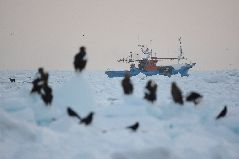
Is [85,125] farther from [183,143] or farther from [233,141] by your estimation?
[233,141]

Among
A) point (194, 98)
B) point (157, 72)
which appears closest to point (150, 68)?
point (157, 72)

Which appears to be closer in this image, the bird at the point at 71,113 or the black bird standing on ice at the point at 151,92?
the bird at the point at 71,113

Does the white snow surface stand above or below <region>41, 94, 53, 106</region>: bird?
below

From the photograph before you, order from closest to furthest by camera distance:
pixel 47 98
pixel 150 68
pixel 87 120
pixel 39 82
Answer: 1. pixel 87 120
2. pixel 47 98
3. pixel 39 82
4. pixel 150 68

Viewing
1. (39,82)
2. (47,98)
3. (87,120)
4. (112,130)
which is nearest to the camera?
(112,130)

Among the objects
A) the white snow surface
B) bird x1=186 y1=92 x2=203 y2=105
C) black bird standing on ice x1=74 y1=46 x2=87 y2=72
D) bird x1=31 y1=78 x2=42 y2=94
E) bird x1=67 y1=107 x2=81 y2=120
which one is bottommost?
the white snow surface

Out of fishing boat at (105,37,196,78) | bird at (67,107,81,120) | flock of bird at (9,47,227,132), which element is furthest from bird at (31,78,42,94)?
fishing boat at (105,37,196,78)

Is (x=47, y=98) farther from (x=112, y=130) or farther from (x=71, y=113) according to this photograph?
(x=112, y=130)

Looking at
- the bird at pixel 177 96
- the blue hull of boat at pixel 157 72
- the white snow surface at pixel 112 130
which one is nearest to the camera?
the white snow surface at pixel 112 130

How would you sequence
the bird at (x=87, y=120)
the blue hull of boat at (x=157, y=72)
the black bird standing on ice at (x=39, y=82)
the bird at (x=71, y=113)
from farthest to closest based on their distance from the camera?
the blue hull of boat at (x=157, y=72) < the black bird standing on ice at (x=39, y=82) < the bird at (x=71, y=113) < the bird at (x=87, y=120)

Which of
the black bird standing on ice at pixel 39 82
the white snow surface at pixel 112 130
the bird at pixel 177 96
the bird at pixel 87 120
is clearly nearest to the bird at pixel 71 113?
the white snow surface at pixel 112 130

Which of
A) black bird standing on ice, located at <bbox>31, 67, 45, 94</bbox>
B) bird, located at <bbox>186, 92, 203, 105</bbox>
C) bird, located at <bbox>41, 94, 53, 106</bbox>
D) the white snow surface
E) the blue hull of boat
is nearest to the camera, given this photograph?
the white snow surface

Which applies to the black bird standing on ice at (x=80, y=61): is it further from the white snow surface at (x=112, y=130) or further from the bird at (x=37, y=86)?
the bird at (x=37, y=86)

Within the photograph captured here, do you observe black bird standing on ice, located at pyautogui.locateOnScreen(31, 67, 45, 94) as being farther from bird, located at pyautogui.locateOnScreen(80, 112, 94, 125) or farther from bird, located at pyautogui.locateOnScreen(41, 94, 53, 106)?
bird, located at pyautogui.locateOnScreen(80, 112, 94, 125)
